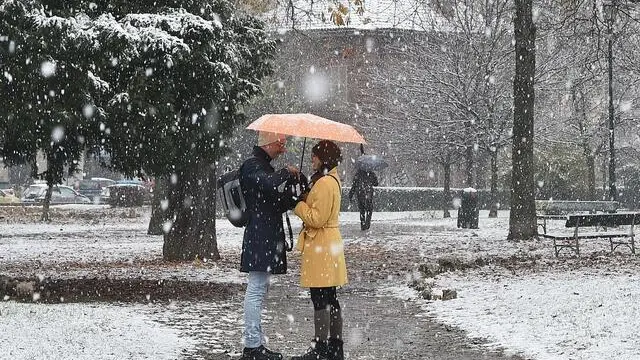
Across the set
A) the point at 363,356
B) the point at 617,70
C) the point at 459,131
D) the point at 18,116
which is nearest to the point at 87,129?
the point at 18,116

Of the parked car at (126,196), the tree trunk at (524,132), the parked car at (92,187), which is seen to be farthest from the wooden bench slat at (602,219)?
the parked car at (92,187)

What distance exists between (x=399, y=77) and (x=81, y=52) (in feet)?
78.2

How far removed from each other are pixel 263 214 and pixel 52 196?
4403cm

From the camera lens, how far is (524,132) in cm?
1941

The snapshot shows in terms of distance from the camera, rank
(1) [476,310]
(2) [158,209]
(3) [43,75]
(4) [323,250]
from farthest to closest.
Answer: (2) [158,209]
(1) [476,310]
(3) [43,75]
(4) [323,250]

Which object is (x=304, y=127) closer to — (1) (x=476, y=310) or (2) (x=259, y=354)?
(2) (x=259, y=354)

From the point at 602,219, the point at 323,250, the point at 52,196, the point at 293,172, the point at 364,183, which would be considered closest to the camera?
the point at 293,172

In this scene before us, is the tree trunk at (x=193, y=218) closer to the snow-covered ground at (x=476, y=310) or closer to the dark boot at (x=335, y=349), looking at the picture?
the snow-covered ground at (x=476, y=310)

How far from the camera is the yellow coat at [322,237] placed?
22.5ft

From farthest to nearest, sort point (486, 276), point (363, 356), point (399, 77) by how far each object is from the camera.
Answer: point (399, 77) → point (486, 276) → point (363, 356)

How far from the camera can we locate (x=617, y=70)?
3412 centimetres

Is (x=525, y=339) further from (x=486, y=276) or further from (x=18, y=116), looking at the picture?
(x=18, y=116)

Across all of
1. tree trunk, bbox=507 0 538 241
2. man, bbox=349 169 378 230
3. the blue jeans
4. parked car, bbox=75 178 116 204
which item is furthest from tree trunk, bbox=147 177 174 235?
parked car, bbox=75 178 116 204

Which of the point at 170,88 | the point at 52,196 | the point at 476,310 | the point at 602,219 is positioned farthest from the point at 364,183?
the point at 52,196
